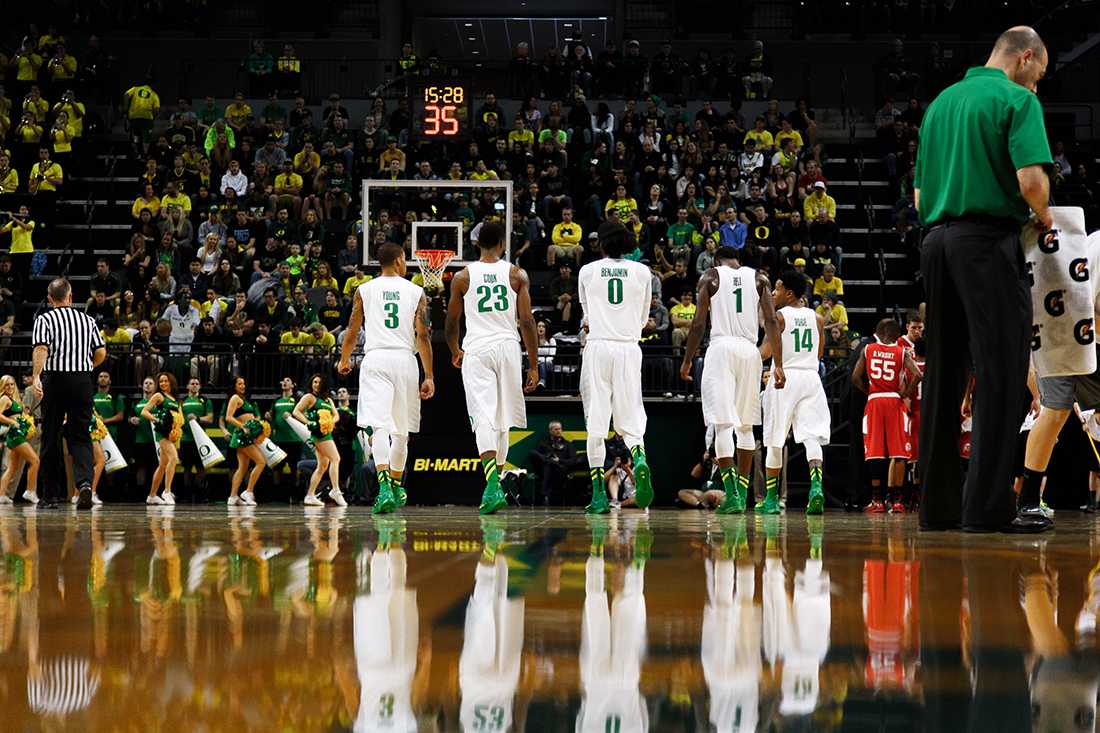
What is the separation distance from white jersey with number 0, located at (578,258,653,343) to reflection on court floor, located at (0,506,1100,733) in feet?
20.5

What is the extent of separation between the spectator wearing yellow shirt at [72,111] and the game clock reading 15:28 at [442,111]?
9724 millimetres

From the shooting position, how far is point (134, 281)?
2158cm

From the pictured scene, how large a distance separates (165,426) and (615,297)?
883 cm

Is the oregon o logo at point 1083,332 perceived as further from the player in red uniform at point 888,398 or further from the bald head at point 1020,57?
the player in red uniform at point 888,398

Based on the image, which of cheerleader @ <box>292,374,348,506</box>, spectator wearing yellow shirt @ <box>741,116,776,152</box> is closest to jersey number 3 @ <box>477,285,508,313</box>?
cheerleader @ <box>292,374,348,506</box>

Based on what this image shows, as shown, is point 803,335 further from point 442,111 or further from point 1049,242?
point 442,111

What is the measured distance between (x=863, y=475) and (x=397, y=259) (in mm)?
8831

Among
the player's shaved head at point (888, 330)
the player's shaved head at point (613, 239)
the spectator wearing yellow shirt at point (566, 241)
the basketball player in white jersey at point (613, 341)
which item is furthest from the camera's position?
the spectator wearing yellow shirt at point (566, 241)

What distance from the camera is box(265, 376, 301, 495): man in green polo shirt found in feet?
55.7

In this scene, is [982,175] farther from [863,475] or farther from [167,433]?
[167,433]

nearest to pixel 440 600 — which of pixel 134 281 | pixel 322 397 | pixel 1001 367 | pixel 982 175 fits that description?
pixel 1001 367

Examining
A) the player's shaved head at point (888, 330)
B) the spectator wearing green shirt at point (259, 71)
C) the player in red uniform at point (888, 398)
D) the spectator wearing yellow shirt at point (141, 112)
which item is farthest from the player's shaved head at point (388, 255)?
the spectator wearing green shirt at point (259, 71)

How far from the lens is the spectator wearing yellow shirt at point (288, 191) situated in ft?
75.9

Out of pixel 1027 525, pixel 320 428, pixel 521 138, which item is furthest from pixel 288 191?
pixel 1027 525
